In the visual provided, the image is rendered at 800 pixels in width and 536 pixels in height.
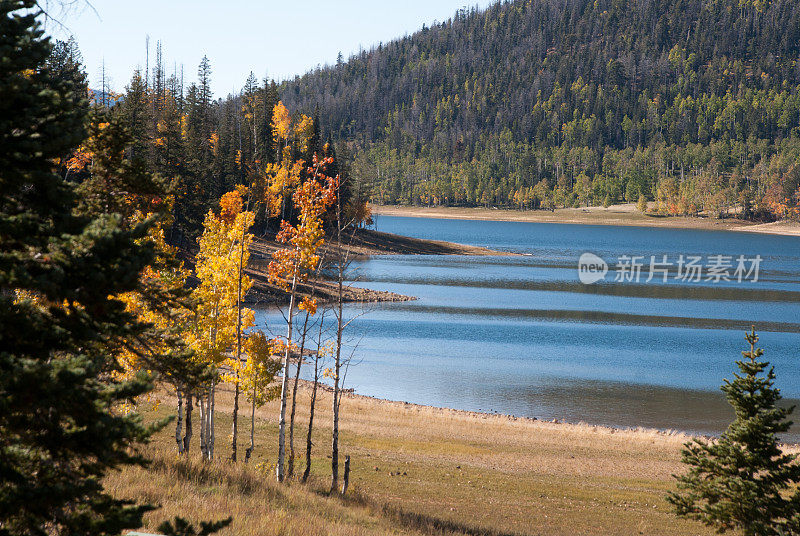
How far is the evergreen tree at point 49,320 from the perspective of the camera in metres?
6.89

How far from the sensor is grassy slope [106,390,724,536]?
538 inches

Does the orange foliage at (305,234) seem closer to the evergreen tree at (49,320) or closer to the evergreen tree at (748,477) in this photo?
the evergreen tree at (748,477)

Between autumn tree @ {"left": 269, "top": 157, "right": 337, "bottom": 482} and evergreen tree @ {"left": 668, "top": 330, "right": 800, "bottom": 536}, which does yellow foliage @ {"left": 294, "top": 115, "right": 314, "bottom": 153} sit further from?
evergreen tree @ {"left": 668, "top": 330, "right": 800, "bottom": 536}

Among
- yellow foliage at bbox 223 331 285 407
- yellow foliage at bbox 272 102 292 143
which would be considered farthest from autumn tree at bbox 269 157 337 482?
yellow foliage at bbox 272 102 292 143

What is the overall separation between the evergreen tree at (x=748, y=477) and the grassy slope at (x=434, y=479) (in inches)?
112

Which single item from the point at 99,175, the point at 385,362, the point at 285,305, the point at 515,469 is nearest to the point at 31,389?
the point at 99,175

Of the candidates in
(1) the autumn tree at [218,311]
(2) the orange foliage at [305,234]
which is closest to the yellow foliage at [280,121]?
(1) the autumn tree at [218,311]

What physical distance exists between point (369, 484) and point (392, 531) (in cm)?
735

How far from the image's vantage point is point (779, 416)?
56.7ft

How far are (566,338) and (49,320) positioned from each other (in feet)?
176

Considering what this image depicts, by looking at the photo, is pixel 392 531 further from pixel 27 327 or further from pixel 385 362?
pixel 385 362

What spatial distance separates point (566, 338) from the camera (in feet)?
192

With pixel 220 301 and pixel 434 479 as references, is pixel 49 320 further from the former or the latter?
pixel 434 479

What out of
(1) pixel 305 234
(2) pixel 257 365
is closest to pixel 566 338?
(2) pixel 257 365
